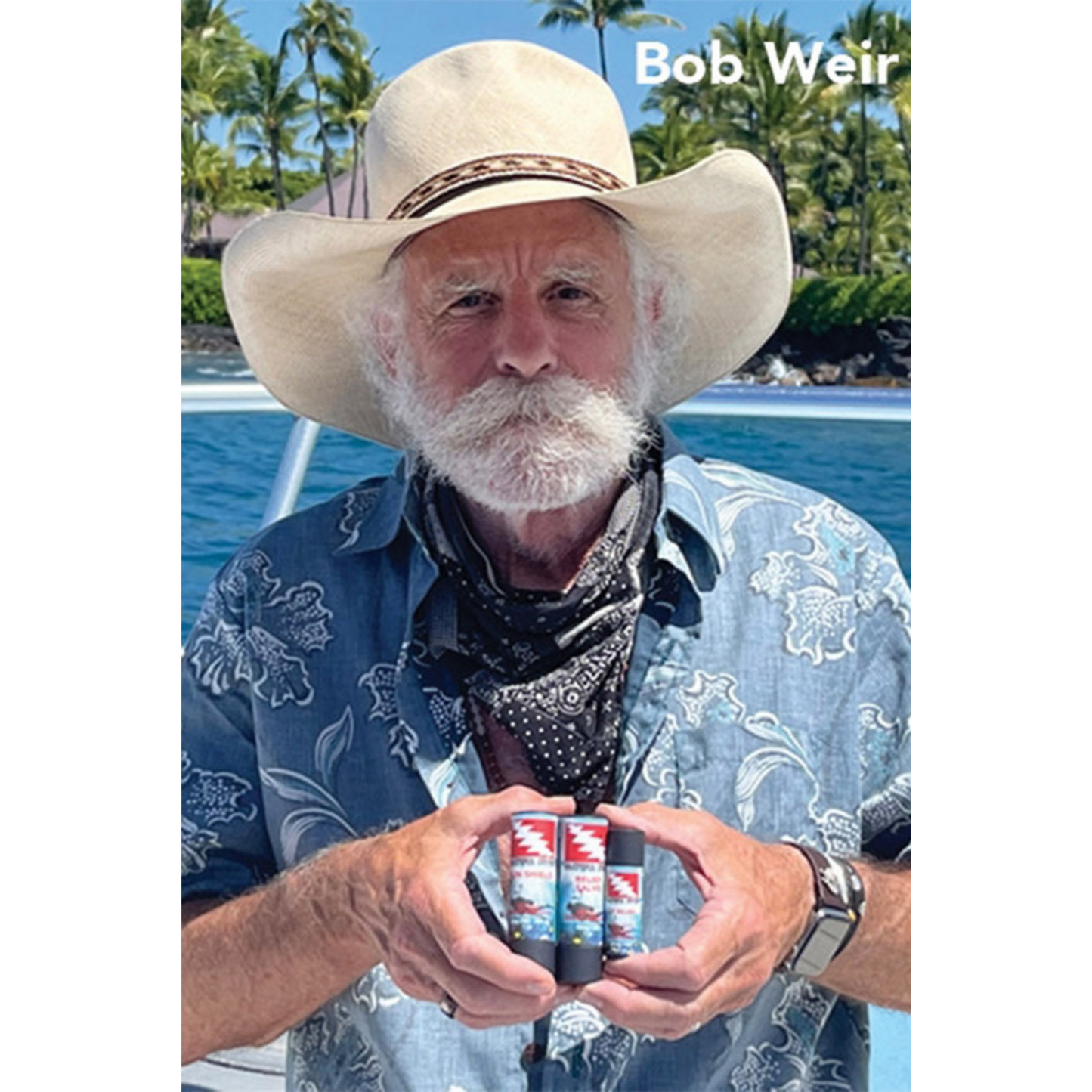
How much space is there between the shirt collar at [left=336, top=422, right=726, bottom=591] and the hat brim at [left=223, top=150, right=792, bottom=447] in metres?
0.08

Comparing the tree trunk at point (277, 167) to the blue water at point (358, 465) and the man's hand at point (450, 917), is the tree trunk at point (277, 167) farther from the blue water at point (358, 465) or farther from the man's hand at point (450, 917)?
the man's hand at point (450, 917)

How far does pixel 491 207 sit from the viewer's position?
1811mm

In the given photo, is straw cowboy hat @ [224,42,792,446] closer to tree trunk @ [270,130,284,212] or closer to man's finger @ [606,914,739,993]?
tree trunk @ [270,130,284,212]

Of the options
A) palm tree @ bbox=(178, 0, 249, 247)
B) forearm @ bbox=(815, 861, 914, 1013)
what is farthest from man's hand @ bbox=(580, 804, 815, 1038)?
palm tree @ bbox=(178, 0, 249, 247)

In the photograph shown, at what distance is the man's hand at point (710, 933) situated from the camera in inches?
69.9

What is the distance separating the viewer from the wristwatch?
6.29 ft

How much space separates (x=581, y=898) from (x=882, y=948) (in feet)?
1.63

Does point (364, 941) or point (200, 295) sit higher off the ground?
point (200, 295)

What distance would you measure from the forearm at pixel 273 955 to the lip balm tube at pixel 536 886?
0.77ft

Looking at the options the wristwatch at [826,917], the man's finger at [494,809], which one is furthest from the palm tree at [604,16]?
the wristwatch at [826,917]

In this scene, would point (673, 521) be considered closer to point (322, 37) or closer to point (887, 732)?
point (887, 732)

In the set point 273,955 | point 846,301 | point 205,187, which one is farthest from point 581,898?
point 205,187
